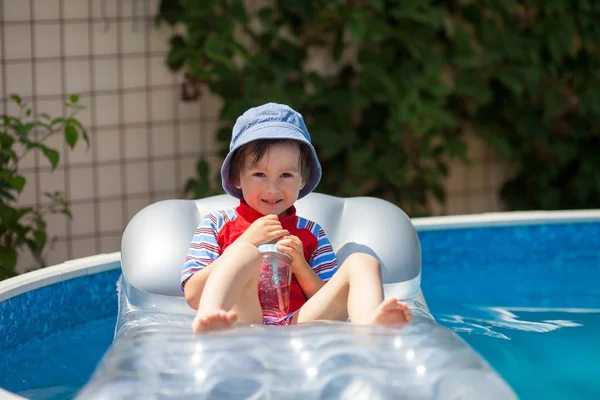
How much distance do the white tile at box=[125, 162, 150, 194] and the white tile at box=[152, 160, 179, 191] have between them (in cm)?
5

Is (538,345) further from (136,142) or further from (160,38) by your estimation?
(160,38)

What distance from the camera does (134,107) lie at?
168 inches

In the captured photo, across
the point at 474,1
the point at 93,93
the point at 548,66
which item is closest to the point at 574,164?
the point at 548,66

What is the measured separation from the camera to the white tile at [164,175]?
4352mm

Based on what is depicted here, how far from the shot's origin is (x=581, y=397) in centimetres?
246

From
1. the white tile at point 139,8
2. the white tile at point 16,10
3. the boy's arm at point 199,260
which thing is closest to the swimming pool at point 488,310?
the boy's arm at point 199,260

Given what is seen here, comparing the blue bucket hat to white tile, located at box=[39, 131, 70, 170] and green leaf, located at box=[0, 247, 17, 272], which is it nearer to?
green leaf, located at box=[0, 247, 17, 272]

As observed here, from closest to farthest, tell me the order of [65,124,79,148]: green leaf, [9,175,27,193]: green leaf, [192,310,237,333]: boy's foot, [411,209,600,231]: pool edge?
[192,310,237,333]: boy's foot, [9,175,27,193]: green leaf, [65,124,79,148]: green leaf, [411,209,600,231]: pool edge

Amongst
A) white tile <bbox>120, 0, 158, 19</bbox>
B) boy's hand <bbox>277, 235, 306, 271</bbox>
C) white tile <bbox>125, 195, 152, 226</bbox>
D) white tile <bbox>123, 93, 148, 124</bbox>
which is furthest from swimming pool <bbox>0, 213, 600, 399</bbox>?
white tile <bbox>120, 0, 158, 19</bbox>

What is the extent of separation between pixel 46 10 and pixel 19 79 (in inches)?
11.9

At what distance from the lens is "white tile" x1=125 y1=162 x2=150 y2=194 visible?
4.28m

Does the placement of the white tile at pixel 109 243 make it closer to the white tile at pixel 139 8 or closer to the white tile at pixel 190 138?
the white tile at pixel 190 138

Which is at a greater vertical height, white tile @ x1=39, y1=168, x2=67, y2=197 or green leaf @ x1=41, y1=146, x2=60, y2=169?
green leaf @ x1=41, y1=146, x2=60, y2=169

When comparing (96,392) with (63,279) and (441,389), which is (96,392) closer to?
(441,389)
